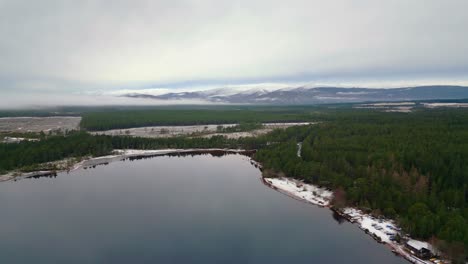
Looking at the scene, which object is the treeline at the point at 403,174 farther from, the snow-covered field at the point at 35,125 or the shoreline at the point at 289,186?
the snow-covered field at the point at 35,125

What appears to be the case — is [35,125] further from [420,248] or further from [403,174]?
[420,248]

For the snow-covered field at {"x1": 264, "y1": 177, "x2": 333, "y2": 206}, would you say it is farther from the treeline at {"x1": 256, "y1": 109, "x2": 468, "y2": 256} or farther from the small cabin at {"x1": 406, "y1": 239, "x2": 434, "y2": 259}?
the small cabin at {"x1": 406, "y1": 239, "x2": 434, "y2": 259}

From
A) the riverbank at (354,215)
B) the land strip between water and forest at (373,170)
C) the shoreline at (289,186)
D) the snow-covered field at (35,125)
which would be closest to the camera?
the riverbank at (354,215)

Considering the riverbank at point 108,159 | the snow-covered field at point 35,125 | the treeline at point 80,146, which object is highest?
the snow-covered field at point 35,125

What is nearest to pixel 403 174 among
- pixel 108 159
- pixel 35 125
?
pixel 108 159

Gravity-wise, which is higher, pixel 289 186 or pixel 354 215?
pixel 289 186

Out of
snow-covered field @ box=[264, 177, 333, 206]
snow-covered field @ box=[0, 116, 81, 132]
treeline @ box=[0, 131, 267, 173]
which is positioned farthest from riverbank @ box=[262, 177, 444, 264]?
snow-covered field @ box=[0, 116, 81, 132]

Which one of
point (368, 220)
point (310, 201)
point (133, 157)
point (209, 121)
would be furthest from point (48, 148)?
point (209, 121)

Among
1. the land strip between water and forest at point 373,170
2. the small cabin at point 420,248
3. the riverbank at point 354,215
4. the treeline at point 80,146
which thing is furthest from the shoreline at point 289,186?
the treeline at point 80,146
